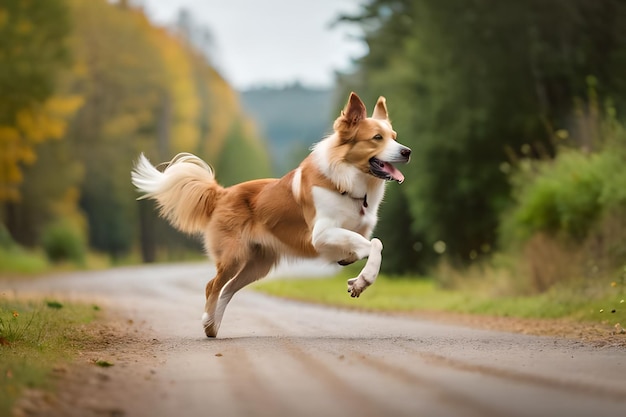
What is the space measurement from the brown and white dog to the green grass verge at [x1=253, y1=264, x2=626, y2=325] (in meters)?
3.37

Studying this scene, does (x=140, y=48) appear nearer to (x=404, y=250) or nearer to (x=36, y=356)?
(x=404, y=250)

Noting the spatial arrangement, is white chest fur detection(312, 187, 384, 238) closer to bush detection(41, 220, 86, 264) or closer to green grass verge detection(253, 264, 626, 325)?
green grass verge detection(253, 264, 626, 325)

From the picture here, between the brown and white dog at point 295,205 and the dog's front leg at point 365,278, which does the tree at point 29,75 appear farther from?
the dog's front leg at point 365,278

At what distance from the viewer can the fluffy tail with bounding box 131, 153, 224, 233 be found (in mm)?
10906

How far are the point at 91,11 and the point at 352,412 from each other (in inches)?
1600

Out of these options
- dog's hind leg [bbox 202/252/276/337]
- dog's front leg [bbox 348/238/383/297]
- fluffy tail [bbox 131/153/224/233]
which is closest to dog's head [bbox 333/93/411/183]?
dog's front leg [bbox 348/238/383/297]

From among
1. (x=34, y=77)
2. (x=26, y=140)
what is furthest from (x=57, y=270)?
(x=34, y=77)

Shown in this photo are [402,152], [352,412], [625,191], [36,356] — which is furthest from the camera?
[625,191]

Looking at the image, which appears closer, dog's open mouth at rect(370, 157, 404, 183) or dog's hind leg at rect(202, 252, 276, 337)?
dog's open mouth at rect(370, 157, 404, 183)

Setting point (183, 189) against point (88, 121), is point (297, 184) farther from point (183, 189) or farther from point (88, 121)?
point (88, 121)

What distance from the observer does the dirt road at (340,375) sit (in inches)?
211

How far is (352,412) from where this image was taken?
5184 mm

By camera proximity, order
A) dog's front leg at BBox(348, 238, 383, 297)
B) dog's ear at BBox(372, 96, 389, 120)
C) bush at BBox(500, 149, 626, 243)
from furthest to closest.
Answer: bush at BBox(500, 149, 626, 243) → dog's ear at BBox(372, 96, 389, 120) → dog's front leg at BBox(348, 238, 383, 297)

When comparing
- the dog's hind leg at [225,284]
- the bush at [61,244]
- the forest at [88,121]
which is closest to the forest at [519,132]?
the dog's hind leg at [225,284]
